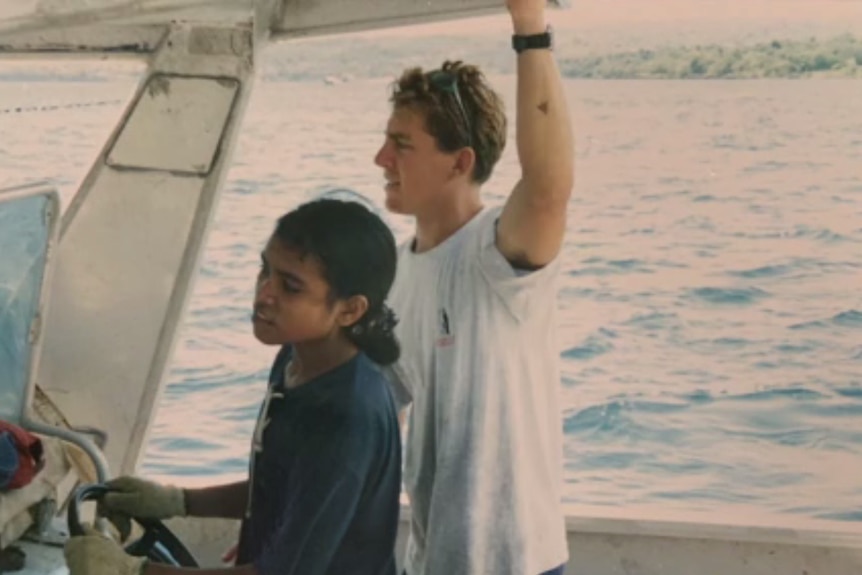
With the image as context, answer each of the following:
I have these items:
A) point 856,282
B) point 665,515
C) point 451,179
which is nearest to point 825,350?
point 856,282

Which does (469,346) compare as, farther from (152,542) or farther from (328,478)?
(152,542)

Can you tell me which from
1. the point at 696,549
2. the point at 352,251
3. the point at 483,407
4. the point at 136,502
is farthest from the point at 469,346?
the point at 696,549

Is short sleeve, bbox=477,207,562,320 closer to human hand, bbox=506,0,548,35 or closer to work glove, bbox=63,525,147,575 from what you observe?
human hand, bbox=506,0,548,35

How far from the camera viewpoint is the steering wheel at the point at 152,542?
1.75m

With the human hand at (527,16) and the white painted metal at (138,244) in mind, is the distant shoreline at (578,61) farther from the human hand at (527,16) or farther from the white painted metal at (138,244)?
the human hand at (527,16)

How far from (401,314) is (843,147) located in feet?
6.62

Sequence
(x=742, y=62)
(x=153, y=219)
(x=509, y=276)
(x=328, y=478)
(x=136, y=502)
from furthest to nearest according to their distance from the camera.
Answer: (x=742, y=62)
(x=153, y=219)
(x=136, y=502)
(x=509, y=276)
(x=328, y=478)

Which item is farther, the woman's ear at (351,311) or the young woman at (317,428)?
the woman's ear at (351,311)

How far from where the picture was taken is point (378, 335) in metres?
1.76

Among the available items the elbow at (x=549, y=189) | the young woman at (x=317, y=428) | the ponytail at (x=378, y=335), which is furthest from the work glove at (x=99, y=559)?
the elbow at (x=549, y=189)

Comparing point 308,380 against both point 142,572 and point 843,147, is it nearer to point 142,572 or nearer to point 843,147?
point 142,572

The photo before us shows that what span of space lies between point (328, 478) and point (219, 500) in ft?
1.17

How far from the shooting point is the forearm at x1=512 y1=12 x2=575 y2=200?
158 centimetres

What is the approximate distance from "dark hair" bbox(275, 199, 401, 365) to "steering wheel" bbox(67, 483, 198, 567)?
1.38 feet
